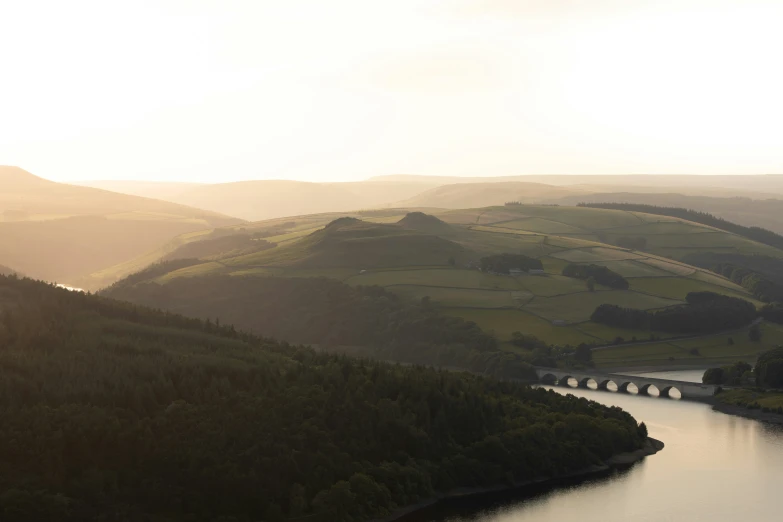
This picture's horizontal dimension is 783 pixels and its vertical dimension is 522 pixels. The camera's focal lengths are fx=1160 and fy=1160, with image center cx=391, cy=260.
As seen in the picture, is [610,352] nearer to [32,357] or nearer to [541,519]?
[541,519]

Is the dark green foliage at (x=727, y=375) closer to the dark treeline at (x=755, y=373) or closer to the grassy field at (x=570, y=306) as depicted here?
Answer: the dark treeline at (x=755, y=373)

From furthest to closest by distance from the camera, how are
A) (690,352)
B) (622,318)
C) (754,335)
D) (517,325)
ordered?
(622,318)
(754,335)
(517,325)
(690,352)

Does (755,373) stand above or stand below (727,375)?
above

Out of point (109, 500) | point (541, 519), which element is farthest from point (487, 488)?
point (109, 500)

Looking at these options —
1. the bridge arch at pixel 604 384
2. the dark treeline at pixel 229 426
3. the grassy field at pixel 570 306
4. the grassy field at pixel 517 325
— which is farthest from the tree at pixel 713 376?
the dark treeline at pixel 229 426

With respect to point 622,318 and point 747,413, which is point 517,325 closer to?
point 622,318

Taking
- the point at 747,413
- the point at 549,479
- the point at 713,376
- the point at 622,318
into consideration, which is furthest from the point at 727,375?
the point at 549,479

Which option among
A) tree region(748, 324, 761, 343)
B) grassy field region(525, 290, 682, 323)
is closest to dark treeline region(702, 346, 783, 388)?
tree region(748, 324, 761, 343)
